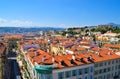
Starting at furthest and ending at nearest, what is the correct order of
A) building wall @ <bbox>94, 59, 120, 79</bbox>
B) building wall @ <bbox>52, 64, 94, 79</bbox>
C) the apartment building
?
building wall @ <bbox>94, 59, 120, 79</bbox>, building wall @ <bbox>52, 64, 94, 79</bbox>, the apartment building

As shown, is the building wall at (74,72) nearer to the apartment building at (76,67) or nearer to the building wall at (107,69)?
the apartment building at (76,67)

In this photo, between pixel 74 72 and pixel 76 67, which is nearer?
pixel 74 72

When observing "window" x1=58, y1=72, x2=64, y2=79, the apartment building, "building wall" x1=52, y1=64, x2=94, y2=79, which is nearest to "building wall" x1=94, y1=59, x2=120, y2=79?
the apartment building

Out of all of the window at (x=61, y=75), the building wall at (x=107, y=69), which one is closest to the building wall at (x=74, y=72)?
the window at (x=61, y=75)

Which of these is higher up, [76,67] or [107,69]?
[76,67]

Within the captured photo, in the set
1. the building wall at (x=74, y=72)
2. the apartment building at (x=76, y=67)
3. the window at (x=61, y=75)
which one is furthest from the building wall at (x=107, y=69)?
the window at (x=61, y=75)

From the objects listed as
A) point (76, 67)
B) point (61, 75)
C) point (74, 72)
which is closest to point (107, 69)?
point (76, 67)

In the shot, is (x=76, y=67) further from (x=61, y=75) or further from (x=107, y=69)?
(x=107, y=69)

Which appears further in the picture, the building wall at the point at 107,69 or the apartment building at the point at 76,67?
the building wall at the point at 107,69

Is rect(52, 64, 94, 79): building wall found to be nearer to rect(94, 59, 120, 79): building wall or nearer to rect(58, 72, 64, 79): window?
rect(58, 72, 64, 79): window

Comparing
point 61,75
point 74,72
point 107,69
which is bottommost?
point 107,69

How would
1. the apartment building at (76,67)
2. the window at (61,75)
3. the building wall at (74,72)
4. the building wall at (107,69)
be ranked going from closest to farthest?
1. the apartment building at (76,67)
2. the building wall at (74,72)
3. the window at (61,75)
4. the building wall at (107,69)

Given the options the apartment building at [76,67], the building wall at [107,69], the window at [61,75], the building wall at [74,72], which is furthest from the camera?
the building wall at [107,69]

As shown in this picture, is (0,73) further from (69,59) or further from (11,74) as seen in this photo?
(69,59)
